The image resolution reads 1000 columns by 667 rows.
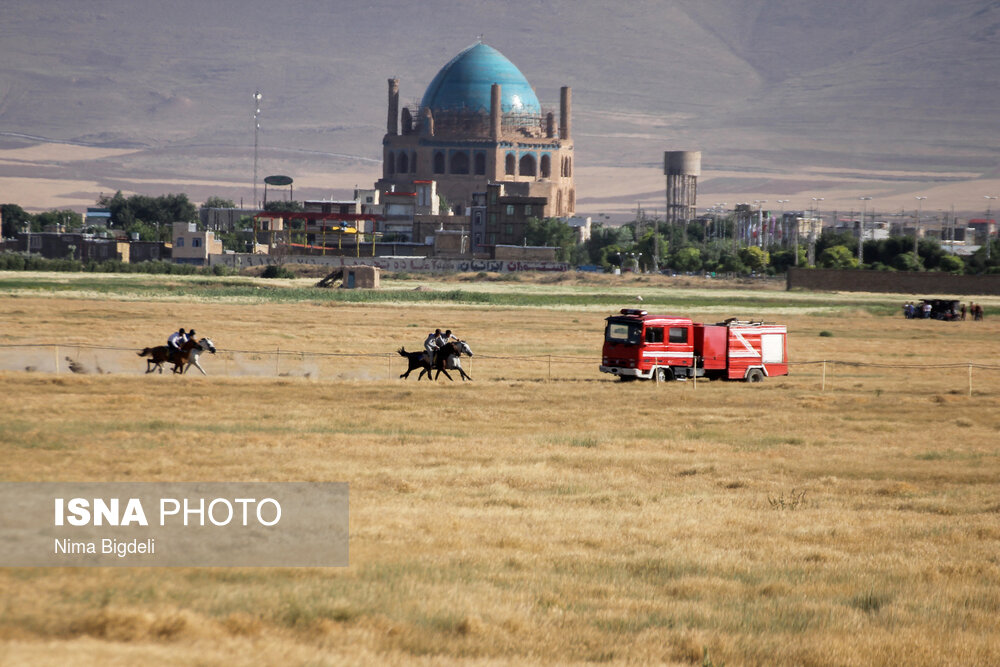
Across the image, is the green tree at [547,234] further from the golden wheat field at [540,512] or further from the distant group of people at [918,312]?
the golden wheat field at [540,512]

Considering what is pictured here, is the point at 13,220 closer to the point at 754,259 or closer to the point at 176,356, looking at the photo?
the point at 754,259

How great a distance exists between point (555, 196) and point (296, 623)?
185 metres

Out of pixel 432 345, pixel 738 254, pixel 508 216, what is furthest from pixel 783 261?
pixel 432 345

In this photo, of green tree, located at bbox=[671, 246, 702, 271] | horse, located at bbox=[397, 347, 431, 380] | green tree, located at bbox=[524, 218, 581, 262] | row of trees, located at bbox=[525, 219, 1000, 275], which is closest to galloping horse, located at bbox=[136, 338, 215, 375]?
horse, located at bbox=[397, 347, 431, 380]

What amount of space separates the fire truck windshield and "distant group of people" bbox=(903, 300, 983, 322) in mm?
45875

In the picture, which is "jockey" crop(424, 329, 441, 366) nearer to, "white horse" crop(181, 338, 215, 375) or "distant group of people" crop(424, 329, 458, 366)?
"distant group of people" crop(424, 329, 458, 366)

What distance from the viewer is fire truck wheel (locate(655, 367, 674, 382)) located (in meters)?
42.0

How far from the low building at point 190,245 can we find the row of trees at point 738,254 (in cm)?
3905

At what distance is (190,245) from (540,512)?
5055 inches

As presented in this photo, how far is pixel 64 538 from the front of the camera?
47.2 feet

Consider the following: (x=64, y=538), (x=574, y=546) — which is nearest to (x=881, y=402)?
(x=574, y=546)

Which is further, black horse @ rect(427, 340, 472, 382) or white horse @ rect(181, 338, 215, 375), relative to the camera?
black horse @ rect(427, 340, 472, 382)

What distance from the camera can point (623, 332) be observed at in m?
42.3

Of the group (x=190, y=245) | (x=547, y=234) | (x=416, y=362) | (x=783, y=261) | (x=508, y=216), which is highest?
(x=508, y=216)
